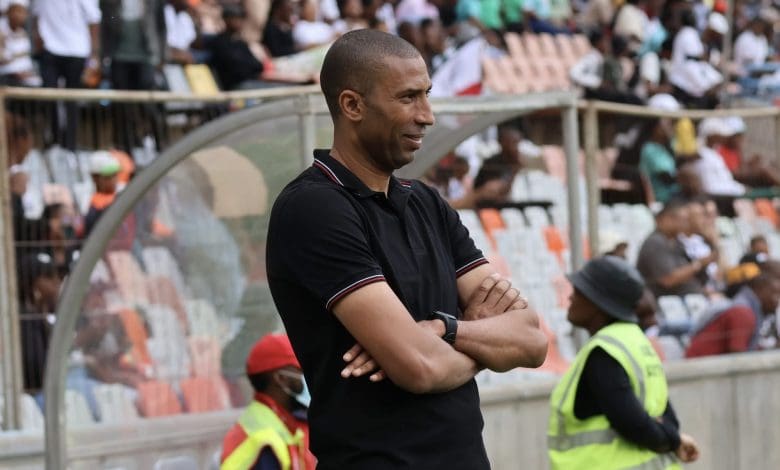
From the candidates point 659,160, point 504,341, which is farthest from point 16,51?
point 504,341

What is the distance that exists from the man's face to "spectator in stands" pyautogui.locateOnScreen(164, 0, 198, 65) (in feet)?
32.1

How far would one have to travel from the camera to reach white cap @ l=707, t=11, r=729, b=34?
21141mm

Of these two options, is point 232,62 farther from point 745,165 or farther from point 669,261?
point 669,261

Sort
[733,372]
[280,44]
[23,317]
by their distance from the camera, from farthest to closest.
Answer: [280,44]
[733,372]
[23,317]

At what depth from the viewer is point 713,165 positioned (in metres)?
10.7

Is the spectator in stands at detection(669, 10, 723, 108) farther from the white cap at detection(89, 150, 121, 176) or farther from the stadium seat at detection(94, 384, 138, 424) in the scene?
the stadium seat at detection(94, 384, 138, 424)

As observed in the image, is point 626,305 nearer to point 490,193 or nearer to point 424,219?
point 490,193

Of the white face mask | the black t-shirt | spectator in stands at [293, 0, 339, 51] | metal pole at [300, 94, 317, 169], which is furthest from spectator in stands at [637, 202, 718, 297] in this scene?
spectator in stands at [293, 0, 339, 51]

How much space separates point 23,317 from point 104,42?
16.6ft

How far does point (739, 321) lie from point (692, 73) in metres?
9.37

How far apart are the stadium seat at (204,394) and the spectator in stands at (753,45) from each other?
15.7 meters

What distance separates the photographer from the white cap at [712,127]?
11.0 m

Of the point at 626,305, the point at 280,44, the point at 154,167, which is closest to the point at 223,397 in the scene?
the point at 154,167

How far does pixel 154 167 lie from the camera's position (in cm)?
599
